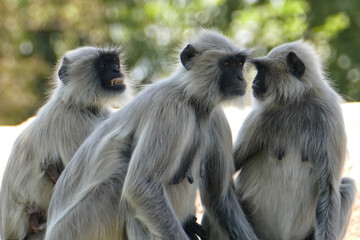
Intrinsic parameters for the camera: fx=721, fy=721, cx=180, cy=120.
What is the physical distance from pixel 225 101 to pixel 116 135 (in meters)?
0.94

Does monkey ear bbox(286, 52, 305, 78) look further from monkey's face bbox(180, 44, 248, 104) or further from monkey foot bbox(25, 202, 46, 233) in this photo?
monkey foot bbox(25, 202, 46, 233)

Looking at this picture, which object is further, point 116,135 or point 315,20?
point 315,20

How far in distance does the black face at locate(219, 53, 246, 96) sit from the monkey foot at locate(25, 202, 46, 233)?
2214mm

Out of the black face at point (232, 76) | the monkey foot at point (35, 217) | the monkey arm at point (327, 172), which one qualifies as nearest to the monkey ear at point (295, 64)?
the monkey arm at point (327, 172)

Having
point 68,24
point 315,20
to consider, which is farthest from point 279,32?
point 68,24

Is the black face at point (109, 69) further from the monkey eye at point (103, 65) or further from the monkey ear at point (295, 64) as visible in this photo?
the monkey ear at point (295, 64)

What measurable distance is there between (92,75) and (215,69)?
6.21 feet

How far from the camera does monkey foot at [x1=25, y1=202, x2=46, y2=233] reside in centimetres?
673

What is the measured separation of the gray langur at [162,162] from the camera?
212 inches

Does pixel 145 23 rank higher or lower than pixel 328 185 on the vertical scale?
lower

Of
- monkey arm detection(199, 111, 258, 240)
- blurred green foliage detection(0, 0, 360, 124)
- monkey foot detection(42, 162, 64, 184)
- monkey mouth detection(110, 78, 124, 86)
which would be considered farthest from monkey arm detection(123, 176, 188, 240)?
blurred green foliage detection(0, 0, 360, 124)

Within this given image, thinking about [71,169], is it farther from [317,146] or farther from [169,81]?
[317,146]

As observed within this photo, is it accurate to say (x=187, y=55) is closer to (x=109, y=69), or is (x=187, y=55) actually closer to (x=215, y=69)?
(x=215, y=69)

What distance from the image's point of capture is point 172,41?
21797 millimetres
